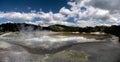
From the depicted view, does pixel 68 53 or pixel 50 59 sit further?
pixel 68 53

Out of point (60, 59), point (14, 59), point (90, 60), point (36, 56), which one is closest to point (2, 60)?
point (14, 59)

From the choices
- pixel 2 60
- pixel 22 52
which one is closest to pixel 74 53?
pixel 22 52

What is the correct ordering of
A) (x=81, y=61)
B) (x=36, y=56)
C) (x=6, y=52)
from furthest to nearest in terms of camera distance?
(x=6, y=52) → (x=36, y=56) → (x=81, y=61)

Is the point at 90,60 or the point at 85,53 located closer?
the point at 90,60

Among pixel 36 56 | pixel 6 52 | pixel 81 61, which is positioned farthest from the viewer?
pixel 6 52

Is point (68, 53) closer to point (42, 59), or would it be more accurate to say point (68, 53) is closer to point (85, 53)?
point (85, 53)

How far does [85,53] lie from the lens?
120ft

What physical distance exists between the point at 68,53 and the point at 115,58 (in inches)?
345

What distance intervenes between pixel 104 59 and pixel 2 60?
17252 mm

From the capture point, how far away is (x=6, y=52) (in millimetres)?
38469

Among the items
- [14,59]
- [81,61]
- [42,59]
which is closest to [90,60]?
[81,61]

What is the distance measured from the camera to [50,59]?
106ft

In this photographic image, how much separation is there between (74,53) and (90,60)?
5837 millimetres

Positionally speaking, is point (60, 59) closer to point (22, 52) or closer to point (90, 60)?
point (90, 60)
